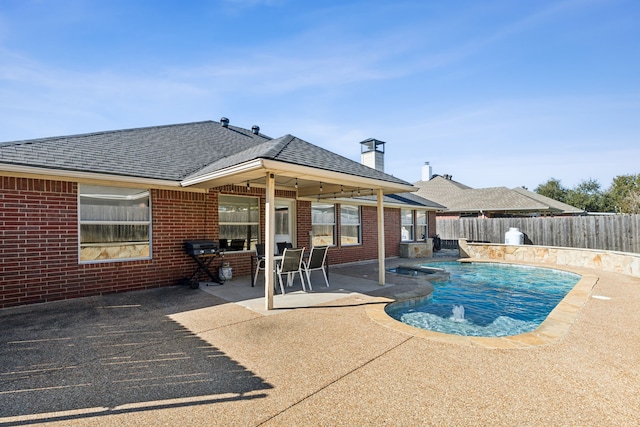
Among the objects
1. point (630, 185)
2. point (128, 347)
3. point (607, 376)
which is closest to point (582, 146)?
point (607, 376)

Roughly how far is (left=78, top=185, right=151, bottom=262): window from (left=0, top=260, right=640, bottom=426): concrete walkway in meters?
1.81

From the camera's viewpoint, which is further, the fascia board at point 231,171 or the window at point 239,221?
the window at point 239,221

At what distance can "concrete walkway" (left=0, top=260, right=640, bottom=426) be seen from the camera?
264 centimetres

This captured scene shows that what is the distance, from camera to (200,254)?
7715 mm

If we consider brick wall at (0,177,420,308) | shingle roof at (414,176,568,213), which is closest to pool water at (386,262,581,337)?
brick wall at (0,177,420,308)

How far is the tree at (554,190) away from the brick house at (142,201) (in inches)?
2296

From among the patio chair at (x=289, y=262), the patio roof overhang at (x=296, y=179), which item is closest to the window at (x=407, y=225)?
the patio roof overhang at (x=296, y=179)

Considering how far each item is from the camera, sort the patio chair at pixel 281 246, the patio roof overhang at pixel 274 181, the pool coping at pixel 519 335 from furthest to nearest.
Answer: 1. the patio chair at pixel 281 246
2. the patio roof overhang at pixel 274 181
3. the pool coping at pixel 519 335

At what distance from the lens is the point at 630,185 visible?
134 ft

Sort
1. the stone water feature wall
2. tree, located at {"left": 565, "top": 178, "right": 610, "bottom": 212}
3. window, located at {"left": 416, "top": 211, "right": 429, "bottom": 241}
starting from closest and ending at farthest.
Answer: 1. the stone water feature wall
2. window, located at {"left": 416, "top": 211, "right": 429, "bottom": 241}
3. tree, located at {"left": 565, "top": 178, "right": 610, "bottom": 212}

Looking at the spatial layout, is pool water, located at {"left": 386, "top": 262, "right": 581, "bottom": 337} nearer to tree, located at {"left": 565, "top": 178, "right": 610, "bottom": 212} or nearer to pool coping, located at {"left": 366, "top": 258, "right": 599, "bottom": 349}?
pool coping, located at {"left": 366, "top": 258, "right": 599, "bottom": 349}

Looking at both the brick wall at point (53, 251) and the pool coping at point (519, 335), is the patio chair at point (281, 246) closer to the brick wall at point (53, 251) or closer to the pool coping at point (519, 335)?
the brick wall at point (53, 251)

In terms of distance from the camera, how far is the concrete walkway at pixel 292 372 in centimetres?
264

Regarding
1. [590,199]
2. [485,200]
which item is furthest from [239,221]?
[590,199]
